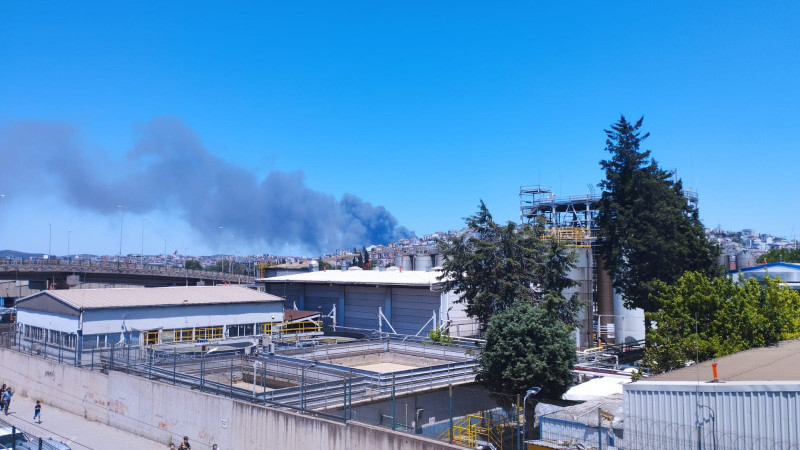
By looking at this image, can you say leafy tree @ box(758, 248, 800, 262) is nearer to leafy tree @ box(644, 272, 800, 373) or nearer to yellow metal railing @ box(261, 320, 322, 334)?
yellow metal railing @ box(261, 320, 322, 334)

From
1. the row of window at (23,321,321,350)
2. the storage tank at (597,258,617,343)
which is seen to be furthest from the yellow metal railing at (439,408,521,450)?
the storage tank at (597,258,617,343)

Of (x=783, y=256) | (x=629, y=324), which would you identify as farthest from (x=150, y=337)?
(x=783, y=256)

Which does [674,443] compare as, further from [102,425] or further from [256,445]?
[102,425]

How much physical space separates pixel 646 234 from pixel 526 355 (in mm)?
18419

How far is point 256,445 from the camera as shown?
19.7 m

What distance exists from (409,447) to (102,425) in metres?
17.8

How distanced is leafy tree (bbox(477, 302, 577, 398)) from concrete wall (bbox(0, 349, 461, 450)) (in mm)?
5998

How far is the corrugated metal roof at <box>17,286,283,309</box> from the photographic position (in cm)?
3469

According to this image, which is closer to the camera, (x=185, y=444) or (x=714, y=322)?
(x=185, y=444)

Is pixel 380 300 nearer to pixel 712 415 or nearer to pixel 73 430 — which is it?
pixel 73 430

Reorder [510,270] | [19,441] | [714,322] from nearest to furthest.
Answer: [19,441] < [714,322] < [510,270]

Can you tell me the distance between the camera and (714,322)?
76.5 feet

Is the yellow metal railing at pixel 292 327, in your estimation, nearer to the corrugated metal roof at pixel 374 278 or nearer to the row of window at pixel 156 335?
the row of window at pixel 156 335

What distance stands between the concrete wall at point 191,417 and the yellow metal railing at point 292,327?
12.3 metres
